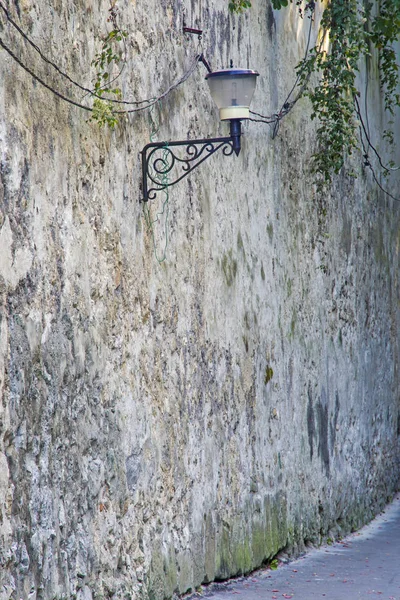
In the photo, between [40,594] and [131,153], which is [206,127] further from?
[40,594]

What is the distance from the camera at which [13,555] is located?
3.77m

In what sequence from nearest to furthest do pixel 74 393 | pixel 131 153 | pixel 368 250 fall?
pixel 74 393 → pixel 131 153 → pixel 368 250

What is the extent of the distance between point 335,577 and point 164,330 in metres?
2.38

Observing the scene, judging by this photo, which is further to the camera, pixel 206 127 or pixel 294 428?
pixel 294 428

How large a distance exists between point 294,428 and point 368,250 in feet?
9.31

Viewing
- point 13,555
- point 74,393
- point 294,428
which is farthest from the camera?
point 294,428

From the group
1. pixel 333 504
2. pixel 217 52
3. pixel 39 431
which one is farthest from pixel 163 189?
pixel 333 504

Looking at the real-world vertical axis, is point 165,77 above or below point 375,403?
above

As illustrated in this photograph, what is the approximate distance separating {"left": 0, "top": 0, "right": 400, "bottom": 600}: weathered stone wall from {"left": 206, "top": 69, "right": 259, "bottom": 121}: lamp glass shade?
1.02 ft

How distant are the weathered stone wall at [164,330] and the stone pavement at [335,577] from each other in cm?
15

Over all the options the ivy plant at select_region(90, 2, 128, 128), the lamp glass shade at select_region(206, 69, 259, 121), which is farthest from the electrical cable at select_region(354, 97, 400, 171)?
the ivy plant at select_region(90, 2, 128, 128)

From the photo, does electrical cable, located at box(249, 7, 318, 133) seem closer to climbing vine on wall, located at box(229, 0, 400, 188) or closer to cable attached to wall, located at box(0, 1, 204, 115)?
climbing vine on wall, located at box(229, 0, 400, 188)

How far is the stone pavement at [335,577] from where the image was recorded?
19.7ft

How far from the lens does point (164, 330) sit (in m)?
5.25
